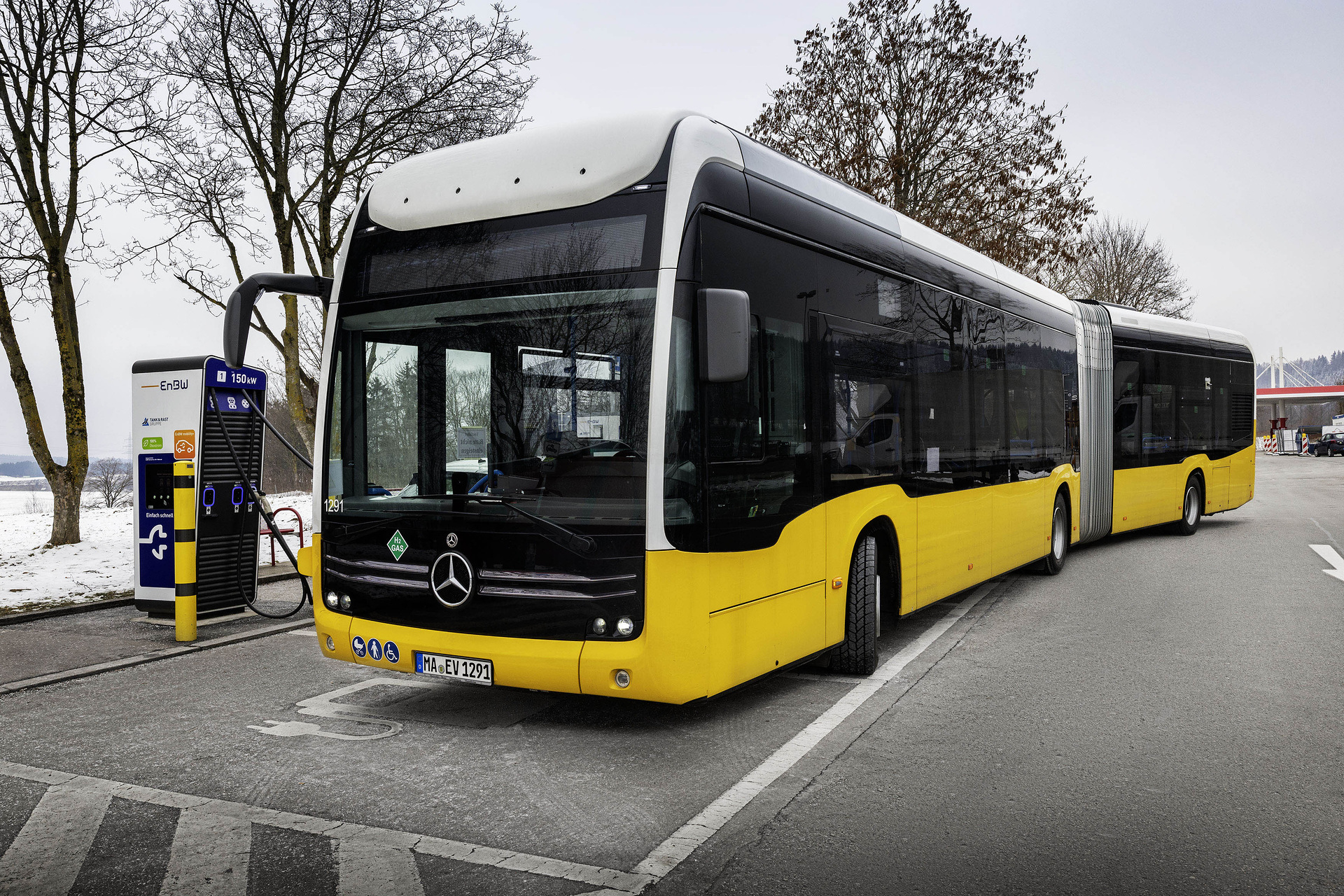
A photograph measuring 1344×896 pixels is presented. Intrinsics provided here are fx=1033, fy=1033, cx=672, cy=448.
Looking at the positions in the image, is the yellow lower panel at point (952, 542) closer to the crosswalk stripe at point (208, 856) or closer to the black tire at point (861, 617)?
the black tire at point (861, 617)

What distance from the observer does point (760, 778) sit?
457 cm

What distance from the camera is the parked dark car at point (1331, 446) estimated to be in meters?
61.9

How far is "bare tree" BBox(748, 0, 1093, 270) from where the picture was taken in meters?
22.9

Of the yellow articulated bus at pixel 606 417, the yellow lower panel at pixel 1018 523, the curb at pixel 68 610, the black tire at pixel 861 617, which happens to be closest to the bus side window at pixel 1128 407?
the yellow lower panel at pixel 1018 523

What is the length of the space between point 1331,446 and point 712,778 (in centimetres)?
6993

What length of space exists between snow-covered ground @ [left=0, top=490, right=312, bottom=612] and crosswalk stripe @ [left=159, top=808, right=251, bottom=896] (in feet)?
19.5

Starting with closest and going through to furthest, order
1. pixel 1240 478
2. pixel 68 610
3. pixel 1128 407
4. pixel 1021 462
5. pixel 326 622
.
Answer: pixel 326 622
pixel 68 610
pixel 1021 462
pixel 1128 407
pixel 1240 478

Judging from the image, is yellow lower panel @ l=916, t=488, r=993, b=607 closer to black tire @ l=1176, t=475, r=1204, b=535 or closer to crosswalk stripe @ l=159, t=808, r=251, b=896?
crosswalk stripe @ l=159, t=808, r=251, b=896

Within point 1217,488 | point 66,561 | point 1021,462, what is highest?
point 1021,462

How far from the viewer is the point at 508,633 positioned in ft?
16.2

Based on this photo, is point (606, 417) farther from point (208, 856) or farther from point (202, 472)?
point (202, 472)

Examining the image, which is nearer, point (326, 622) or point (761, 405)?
point (761, 405)

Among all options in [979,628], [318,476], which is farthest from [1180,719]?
[318,476]

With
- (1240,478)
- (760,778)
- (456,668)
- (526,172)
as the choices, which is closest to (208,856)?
(456,668)
